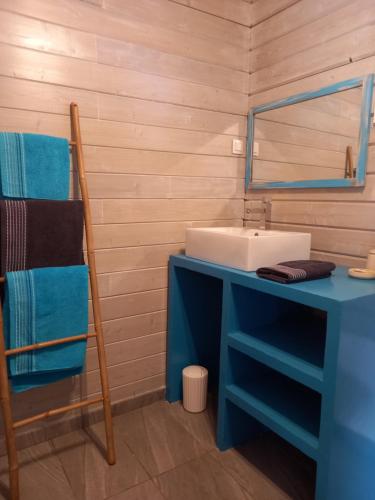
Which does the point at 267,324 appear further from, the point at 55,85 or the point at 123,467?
the point at 55,85

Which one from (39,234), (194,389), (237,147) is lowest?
(194,389)

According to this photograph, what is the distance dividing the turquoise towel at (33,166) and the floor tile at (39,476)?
1.11 metres

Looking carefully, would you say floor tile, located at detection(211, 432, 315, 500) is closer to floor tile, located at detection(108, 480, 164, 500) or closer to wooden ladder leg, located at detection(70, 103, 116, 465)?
floor tile, located at detection(108, 480, 164, 500)

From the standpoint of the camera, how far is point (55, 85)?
151 centimetres

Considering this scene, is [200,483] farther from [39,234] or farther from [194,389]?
[39,234]

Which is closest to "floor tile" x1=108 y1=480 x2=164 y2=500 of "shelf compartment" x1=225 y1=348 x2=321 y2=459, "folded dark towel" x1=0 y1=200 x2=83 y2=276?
"shelf compartment" x1=225 y1=348 x2=321 y2=459

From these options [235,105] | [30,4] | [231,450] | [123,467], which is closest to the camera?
[30,4]

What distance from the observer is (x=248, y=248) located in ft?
4.75

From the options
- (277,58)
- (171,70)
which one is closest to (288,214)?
(277,58)

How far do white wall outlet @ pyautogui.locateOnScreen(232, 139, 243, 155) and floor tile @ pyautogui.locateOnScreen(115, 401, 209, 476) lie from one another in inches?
57.4

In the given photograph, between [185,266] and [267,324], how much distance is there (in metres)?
0.47

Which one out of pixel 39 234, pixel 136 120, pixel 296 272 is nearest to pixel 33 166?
pixel 39 234

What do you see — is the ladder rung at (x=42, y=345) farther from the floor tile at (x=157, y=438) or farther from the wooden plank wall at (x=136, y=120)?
the floor tile at (x=157, y=438)

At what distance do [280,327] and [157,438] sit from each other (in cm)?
78
